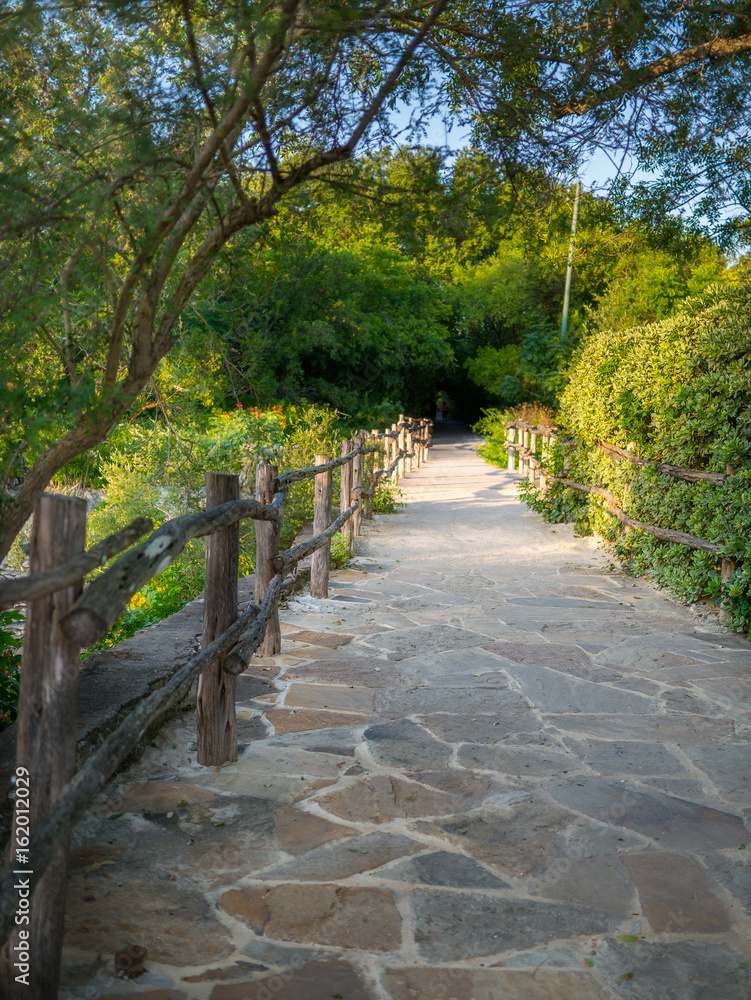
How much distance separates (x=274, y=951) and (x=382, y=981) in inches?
12.9

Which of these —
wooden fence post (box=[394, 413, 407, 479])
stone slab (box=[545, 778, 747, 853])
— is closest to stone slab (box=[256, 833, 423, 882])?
stone slab (box=[545, 778, 747, 853])

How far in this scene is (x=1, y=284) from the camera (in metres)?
3.14

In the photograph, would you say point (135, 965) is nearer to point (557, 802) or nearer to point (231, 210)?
point (557, 802)

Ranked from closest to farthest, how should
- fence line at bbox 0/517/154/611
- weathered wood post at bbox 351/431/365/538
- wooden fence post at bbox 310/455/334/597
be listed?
1. fence line at bbox 0/517/154/611
2. wooden fence post at bbox 310/455/334/597
3. weathered wood post at bbox 351/431/365/538

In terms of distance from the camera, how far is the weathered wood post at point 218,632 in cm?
344

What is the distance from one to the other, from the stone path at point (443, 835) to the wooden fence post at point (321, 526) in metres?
1.40

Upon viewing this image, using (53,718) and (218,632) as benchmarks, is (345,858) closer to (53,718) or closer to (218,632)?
(218,632)

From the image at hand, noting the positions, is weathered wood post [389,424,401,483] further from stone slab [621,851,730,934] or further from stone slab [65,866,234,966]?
stone slab [65,866,234,966]

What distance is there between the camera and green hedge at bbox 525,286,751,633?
6.20m

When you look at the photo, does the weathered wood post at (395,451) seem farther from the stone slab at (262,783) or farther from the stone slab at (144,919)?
the stone slab at (144,919)

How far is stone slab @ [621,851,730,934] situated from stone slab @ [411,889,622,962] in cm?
15

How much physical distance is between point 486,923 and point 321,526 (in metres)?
4.66

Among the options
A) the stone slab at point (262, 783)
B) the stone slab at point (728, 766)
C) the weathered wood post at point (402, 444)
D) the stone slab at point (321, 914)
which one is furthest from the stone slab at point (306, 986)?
the weathered wood post at point (402, 444)

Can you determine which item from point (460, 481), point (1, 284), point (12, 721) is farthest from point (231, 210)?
point (460, 481)
